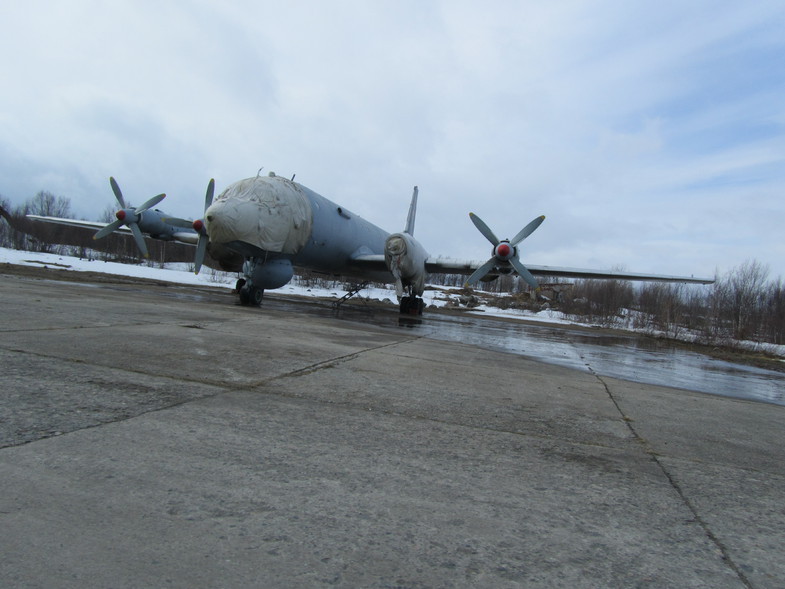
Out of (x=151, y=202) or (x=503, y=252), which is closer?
(x=503, y=252)

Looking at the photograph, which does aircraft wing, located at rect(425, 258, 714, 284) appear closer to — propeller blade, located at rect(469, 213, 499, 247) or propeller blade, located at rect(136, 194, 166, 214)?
propeller blade, located at rect(469, 213, 499, 247)

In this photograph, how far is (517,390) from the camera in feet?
14.1

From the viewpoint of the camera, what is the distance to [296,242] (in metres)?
12.9

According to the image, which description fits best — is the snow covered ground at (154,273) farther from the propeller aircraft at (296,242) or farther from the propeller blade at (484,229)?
the propeller blade at (484,229)

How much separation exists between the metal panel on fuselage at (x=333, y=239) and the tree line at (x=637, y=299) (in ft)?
19.5

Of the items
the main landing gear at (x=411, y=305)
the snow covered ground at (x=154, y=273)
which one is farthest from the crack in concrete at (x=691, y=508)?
the snow covered ground at (x=154, y=273)

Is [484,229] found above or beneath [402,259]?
above

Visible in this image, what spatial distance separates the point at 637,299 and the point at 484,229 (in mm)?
46371

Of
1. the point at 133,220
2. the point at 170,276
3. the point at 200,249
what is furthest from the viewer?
the point at 170,276

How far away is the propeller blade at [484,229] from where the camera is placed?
15.8 meters

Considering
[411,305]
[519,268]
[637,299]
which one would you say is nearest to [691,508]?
[519,268]

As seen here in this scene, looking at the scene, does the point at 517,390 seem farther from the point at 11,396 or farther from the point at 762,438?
the point at 11,396

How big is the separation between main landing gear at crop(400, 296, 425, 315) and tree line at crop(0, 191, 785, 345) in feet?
11.9

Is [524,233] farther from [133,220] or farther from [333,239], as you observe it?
[133,220]
